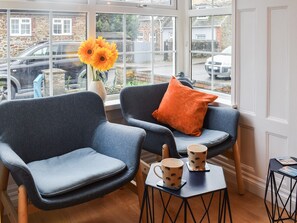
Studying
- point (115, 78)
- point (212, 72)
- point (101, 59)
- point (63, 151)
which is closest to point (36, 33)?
point (101, 59)

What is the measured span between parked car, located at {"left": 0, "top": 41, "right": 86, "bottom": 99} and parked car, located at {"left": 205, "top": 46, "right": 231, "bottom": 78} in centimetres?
117

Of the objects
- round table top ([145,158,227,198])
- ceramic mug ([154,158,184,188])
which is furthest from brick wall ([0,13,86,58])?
ceramic mug ([154,158,184,188])

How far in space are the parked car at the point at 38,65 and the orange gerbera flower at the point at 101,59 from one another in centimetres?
32

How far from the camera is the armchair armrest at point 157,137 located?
2.22 metres

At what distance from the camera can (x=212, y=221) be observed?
223 centimetres

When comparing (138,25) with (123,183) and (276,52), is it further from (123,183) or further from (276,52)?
(123,183)

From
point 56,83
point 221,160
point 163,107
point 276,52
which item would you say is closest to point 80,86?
point 56,83

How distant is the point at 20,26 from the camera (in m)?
2.43

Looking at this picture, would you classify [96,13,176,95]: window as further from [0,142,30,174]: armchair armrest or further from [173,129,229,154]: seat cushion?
[0,142,30,174]: armchair armrest

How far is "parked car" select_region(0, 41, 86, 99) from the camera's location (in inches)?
96.6

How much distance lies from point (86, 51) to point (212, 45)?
1218 mm

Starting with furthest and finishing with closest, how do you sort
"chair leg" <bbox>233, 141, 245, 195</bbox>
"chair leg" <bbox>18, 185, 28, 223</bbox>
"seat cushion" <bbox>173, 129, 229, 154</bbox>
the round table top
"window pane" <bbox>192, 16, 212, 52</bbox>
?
"window pane" <bbox>192, 16, 212, 52</bbox> → "chair leg" <bbox>233, 141, 245, 195</bbox> → "seat cushion" <bbox>173, 129, 229, 154</bbox> → "chair leg" <bbox>18, 185, 28, 223</bbox> → the round table top

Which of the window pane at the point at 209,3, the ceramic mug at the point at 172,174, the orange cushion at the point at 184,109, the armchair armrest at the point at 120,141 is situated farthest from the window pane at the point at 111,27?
the ceramic mug at the point at 172,174

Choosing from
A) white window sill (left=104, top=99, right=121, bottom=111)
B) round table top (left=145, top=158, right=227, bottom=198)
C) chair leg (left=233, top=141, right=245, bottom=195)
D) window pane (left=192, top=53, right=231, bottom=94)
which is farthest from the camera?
window pane (left=192, top=53, right=231, bottom=94)
